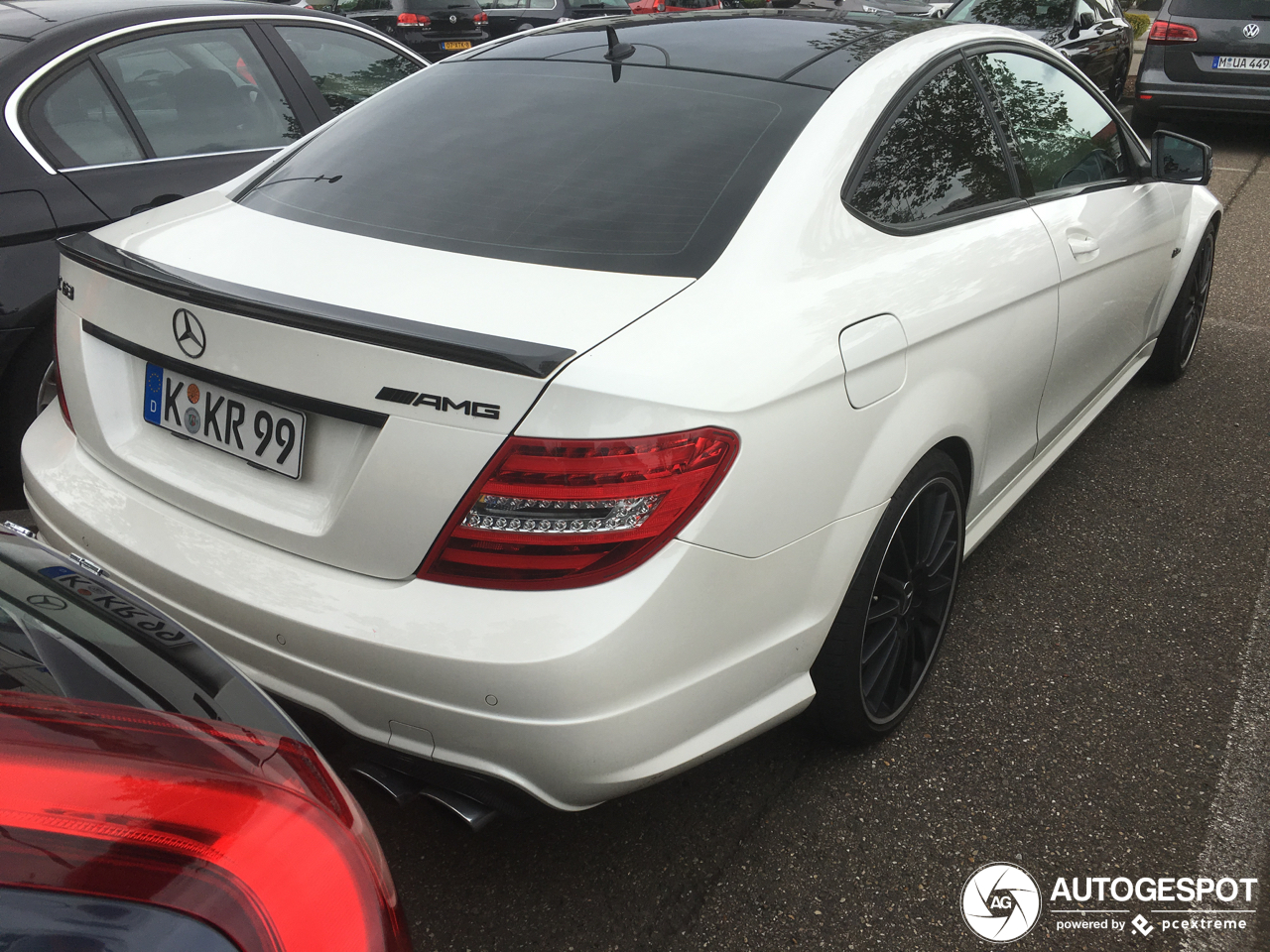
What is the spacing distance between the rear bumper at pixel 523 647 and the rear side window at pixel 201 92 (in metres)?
Result: 2.21

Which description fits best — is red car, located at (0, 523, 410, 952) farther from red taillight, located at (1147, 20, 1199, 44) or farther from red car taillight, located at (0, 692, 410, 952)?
red taillight, located at (1147, 20, 1199, 44)

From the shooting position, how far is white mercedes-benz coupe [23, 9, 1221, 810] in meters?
1.70

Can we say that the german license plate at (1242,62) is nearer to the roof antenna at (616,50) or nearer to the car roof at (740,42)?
the car roof at (740,42)

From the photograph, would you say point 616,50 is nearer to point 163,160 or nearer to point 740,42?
point 740,42

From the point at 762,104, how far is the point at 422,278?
2.97 ft

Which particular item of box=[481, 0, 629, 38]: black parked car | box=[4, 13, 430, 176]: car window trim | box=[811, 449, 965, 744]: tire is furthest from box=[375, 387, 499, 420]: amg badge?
box=[481, 0, 629, 38]: black parked car

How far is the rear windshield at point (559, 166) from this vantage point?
81.0 inches

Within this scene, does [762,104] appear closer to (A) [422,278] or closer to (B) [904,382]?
(B) [904,382]

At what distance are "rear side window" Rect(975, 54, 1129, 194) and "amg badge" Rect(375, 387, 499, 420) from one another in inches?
76.9

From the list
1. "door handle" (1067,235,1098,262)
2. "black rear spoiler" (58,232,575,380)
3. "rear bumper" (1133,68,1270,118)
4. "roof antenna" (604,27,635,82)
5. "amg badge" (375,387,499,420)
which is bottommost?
"rear bumper" (1133,68,1270,118)

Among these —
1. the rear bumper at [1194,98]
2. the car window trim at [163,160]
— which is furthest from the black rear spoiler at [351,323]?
the rear bumper at [1194,98]

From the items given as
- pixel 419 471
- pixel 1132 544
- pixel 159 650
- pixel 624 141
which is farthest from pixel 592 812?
pixel 1132 544

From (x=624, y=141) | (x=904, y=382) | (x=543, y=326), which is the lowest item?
(x=904, y=382)

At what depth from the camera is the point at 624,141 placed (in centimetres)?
231
